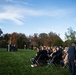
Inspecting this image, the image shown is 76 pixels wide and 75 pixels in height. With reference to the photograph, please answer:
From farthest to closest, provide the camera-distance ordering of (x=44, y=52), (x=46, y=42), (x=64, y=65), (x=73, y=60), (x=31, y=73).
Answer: (x=46, y=42) → (x=44, y=52) → (x=64, y=65) → (x=31, y=73) → (x=73, y=60)

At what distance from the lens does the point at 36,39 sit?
114m

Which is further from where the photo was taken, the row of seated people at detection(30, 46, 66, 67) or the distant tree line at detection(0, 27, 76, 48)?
the distant tree line at detection(0, 27, 76, 48)

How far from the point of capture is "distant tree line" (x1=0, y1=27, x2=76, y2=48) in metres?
75.8

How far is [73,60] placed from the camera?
11.9m

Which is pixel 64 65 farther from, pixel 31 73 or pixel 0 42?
pixel 0 42

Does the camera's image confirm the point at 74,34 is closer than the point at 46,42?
Yes

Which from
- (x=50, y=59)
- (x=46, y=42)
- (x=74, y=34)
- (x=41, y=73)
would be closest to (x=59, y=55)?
(x=50, y=59)

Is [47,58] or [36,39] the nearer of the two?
[47,58]

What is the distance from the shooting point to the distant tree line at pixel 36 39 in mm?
75762

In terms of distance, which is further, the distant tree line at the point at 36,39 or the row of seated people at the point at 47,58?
the distant tree line at the point at 36,39

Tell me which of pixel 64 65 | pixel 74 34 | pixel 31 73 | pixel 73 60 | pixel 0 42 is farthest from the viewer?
pixel 0 42

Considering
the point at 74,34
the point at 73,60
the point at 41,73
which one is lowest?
the point at 41,73

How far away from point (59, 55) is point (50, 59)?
2.99 ft

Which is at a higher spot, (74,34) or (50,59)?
(74,34)
